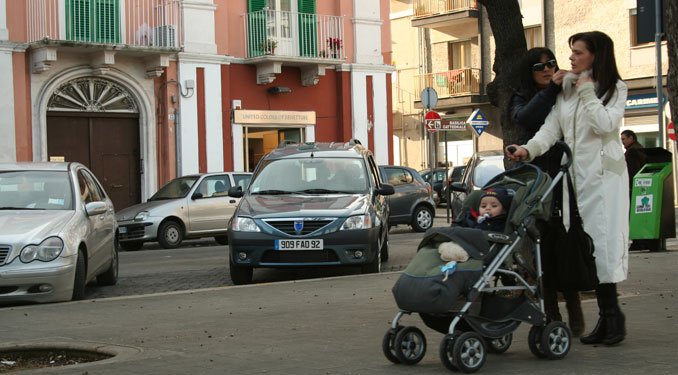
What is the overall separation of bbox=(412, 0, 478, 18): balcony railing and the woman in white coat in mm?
40056

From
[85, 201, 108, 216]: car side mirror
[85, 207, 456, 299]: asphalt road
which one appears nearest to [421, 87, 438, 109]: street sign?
[85, 207, 456, 299]: asphalt road

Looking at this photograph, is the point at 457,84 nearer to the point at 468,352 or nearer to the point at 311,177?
the point at 311,177

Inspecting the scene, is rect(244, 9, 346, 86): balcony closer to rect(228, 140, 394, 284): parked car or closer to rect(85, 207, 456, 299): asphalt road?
rect(85, 207, 456, 299): asphalt road

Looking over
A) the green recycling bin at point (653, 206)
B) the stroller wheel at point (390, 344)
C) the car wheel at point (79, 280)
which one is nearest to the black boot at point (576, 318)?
the stroller wheel at point (390, 344)

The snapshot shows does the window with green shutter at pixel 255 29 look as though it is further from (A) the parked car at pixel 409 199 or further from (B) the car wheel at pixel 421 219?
(B) the car wheel at pixel 421 219

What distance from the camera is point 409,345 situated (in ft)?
21.7

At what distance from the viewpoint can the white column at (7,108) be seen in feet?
91.2

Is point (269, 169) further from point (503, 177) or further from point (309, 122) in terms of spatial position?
point (309, 122)

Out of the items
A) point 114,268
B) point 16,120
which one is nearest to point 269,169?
point 114,268

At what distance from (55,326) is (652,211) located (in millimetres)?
10111

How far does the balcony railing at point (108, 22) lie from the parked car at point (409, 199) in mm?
7603

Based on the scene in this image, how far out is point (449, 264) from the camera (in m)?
6.41

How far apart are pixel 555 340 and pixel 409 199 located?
1999 centimetres

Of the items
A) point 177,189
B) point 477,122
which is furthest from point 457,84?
point 177,189
